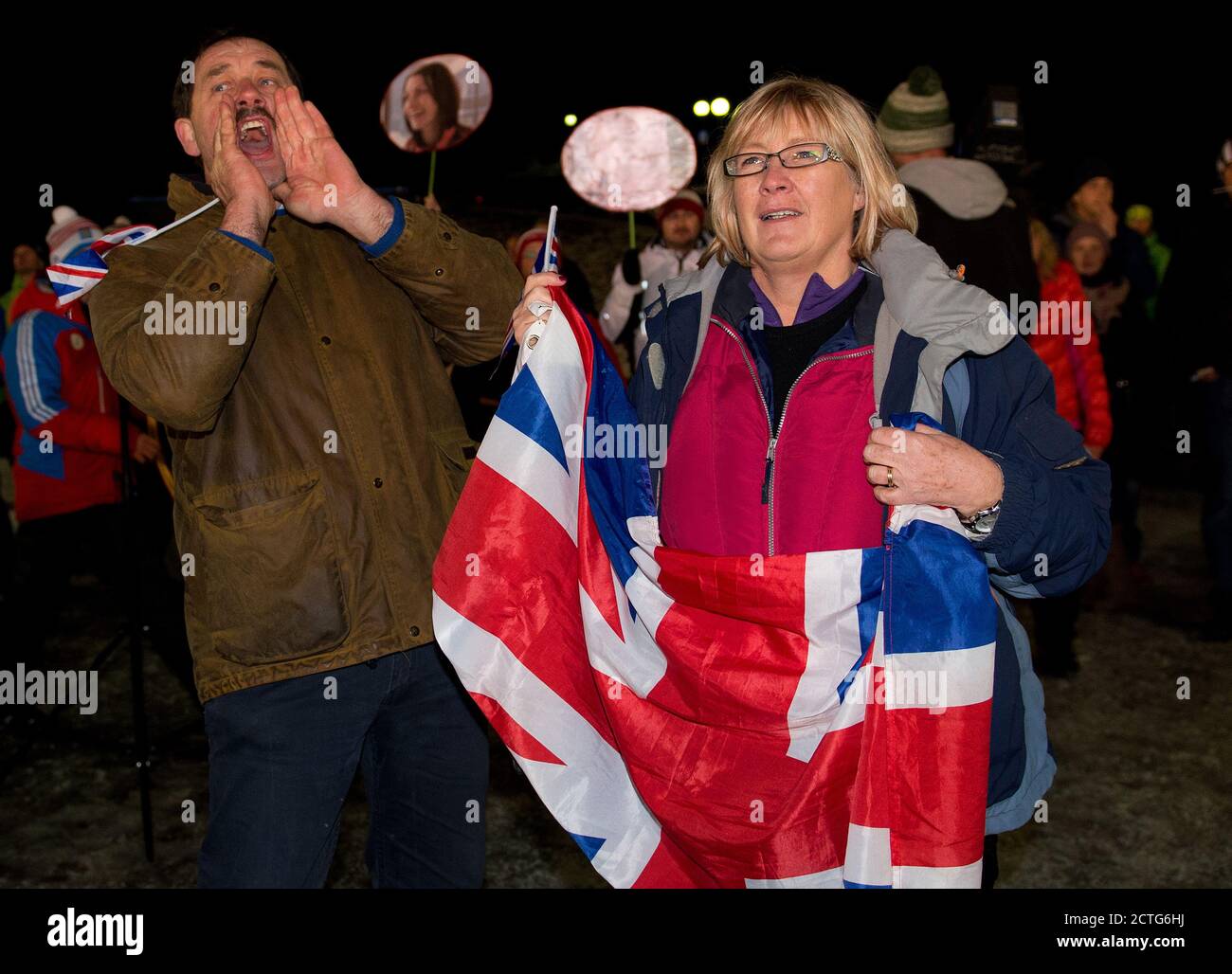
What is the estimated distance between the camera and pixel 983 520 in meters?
2.02

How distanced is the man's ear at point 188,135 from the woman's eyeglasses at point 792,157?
1.11 metres

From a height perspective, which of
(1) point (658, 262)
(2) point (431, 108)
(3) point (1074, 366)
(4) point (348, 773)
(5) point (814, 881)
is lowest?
(5) point (814, 881)

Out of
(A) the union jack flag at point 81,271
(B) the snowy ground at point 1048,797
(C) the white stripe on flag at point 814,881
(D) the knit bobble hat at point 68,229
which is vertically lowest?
(B) the snowy ground at point 1048,797

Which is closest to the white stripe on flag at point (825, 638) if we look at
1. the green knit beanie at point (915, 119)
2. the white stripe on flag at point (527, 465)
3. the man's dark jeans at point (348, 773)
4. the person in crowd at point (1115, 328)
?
the white stripe on flag at point (527, 465)

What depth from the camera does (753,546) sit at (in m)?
2.20

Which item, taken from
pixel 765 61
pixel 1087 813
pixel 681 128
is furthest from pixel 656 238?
pixel 765 61

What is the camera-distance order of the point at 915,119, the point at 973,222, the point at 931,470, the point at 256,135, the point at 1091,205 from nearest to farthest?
1. the point at 931,470
2. the point at 256,135
3. the point at 973,222
4. the point at 915,119
5. the point at 1091,205

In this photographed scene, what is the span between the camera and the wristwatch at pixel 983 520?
2.01 meters

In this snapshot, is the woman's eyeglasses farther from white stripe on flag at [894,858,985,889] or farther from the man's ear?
white stripe on flag at [894,858,985,889]

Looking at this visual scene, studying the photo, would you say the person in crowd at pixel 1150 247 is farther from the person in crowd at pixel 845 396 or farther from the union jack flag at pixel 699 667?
the union jack flag at pixel 699 667

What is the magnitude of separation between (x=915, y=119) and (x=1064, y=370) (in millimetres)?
1671

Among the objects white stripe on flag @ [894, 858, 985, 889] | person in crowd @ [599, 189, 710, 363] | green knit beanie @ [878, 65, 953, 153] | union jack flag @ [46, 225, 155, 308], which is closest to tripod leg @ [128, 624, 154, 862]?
union jack flag @ [46, 225, 155, 308]

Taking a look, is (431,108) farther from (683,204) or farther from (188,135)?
(683,204)

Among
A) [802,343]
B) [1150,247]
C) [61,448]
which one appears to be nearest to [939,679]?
[802,343]
